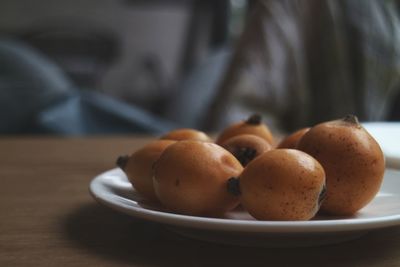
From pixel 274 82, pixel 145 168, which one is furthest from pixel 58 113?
pixel 145 168

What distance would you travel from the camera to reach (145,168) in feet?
1.55

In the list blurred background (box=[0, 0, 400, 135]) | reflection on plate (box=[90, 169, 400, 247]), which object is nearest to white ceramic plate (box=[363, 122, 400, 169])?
reflection on plate (box=[90, 169, 400, 247])

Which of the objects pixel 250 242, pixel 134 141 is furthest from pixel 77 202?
pixel 134 141

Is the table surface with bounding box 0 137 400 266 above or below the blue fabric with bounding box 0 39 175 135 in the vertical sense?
above

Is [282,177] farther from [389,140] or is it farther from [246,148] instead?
[389,140]

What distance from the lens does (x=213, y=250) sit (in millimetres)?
388

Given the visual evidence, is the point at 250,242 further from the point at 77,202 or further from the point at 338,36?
the point at 338,36

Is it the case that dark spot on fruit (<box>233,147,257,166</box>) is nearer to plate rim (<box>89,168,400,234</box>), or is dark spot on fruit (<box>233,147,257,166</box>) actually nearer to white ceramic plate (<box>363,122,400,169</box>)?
plate rim (<box>89,168,400,234</box>)

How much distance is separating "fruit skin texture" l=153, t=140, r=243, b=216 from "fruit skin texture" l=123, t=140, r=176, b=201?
0.16 feet

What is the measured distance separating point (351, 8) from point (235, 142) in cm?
130

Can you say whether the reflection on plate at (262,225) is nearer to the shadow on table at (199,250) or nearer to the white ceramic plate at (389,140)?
the shadow on table at (199,250)

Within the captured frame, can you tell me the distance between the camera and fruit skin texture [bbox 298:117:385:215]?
0.41m

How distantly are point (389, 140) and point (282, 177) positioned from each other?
404mm

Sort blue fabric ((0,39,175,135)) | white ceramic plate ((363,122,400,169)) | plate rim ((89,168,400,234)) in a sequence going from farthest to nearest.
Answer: blue fabric ((0,39,175,135)) < white ceramic plate ((363,122,400,169)) < plate rim ((89,168,400,234))
